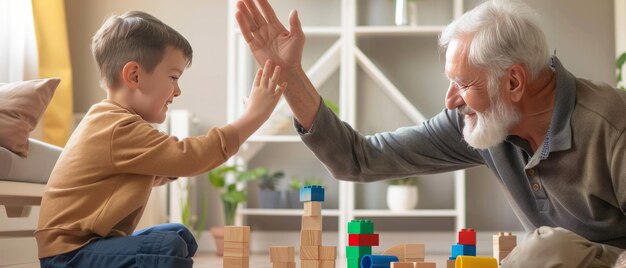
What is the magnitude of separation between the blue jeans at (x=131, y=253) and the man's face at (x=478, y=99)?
2.48ft

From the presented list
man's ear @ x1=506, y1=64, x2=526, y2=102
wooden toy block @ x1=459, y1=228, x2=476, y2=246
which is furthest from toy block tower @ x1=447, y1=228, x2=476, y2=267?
man's ear @ x1=506, y1=64, x2=526, y2=102

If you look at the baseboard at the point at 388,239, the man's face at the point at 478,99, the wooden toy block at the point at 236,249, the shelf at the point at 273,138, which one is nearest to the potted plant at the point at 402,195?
the baseboard at the point at 388,239

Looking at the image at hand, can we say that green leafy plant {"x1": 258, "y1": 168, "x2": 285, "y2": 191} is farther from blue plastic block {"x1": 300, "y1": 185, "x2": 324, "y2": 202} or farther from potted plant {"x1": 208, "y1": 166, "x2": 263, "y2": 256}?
blue plastic block {"x1": 300, "y1": 185, "x2": 324, "y2": 202}

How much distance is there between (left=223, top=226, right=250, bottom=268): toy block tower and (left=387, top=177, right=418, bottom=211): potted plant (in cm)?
298

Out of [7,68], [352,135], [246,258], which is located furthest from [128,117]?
[7,68]

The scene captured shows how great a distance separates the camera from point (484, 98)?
6.59 ft

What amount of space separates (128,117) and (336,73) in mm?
3259

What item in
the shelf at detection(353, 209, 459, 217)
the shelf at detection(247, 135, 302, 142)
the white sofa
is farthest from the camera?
the shelf at detection(247, 135, 302, 142)

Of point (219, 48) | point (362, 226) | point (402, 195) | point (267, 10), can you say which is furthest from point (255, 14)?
point (219, 48)

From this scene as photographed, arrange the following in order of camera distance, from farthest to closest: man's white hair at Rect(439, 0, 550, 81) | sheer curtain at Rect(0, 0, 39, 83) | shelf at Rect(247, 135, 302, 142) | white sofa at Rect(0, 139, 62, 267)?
1. shelf at Rect(247, 135, 302, 142)
2. sheer curtain at Rect(0, 0, 39, 83)
3. white sofa at Rect(0, 139, 62, 267)
4. man's white hair at Rect(439, 0, 550, 81)

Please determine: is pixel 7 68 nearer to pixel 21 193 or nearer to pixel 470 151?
pixel 21 193

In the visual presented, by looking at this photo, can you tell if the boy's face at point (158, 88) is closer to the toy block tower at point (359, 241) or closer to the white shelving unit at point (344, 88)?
the toy block tower at point (359, 241)

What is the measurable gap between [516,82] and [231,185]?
276cm

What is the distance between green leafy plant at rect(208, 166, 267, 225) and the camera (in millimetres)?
4520
